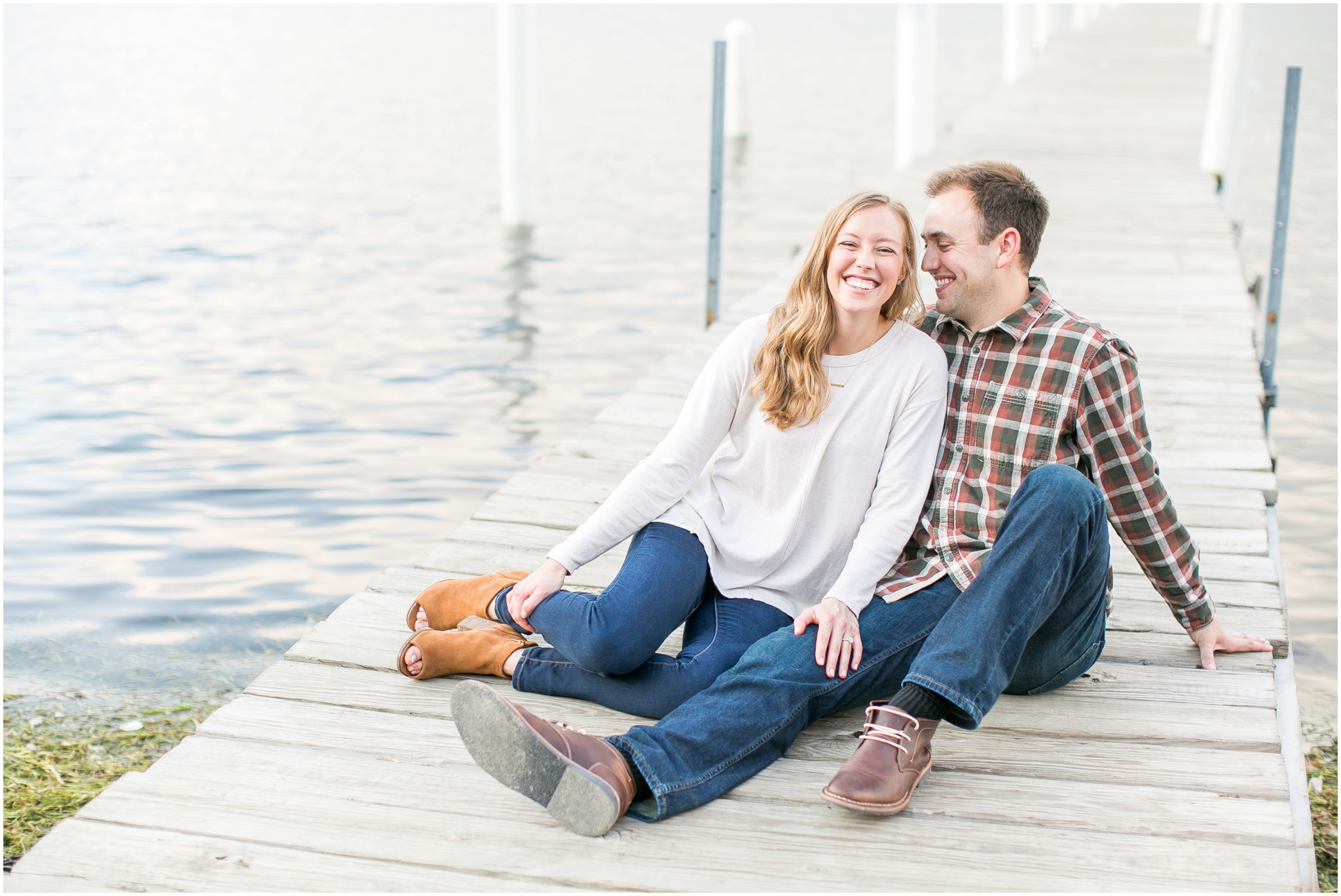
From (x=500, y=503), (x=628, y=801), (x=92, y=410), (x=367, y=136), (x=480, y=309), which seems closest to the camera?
(x=628, y=801)

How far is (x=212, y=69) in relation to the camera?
23.7 m

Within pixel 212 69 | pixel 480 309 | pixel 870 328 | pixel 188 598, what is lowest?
pixel 188 598

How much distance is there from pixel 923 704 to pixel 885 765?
0.14m

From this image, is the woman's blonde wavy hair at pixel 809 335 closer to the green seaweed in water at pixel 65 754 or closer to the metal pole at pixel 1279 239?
the green seaweed in water at pixel 65 754

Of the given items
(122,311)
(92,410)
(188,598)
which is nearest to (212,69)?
(122,311)

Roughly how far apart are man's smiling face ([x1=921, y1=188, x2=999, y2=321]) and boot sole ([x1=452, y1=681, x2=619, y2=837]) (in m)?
1.25

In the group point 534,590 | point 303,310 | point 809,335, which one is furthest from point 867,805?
point 303,310

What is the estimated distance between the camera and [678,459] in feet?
8.61

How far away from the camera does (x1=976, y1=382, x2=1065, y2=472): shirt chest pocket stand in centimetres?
249

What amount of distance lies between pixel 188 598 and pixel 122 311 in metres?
5.13

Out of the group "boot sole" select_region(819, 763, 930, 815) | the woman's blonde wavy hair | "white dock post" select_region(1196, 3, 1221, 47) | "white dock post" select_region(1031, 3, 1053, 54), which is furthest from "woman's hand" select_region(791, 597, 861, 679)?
"white dock post" select_region(1031, 3, 1053, 54)

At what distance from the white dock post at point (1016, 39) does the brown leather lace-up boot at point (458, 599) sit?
16.5 metres

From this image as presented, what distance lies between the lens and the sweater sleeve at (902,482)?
8.15 feet

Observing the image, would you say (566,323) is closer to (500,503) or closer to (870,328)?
(500,503)
